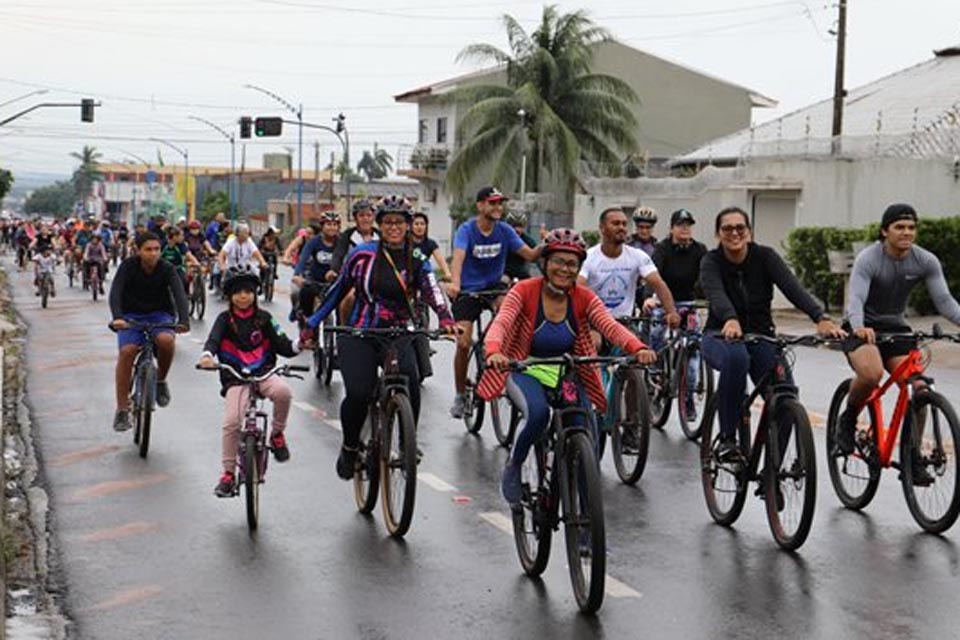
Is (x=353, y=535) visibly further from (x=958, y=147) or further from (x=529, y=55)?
(x=529, y=55)

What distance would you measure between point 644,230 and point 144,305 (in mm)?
4395

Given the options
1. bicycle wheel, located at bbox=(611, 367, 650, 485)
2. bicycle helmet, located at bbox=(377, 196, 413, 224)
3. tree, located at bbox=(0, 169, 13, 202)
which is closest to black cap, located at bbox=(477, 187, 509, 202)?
bicycle wheel, located at bbox=(611, 367, 650, 485)

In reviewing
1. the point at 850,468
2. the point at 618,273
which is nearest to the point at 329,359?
the point at 618,273

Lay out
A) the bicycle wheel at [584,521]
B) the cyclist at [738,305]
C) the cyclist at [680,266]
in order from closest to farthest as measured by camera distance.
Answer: the bicycle wheel at [584,521], the cyclist at [738,305], the cyclist at [680,266]

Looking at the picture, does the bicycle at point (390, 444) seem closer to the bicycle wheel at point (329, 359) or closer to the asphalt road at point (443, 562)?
the asphalt road at point (443, 562)

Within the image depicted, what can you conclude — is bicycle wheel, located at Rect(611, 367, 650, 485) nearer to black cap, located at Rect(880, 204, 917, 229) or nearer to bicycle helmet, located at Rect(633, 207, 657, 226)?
black cap, located at Rect(880, 204, 917, 229)

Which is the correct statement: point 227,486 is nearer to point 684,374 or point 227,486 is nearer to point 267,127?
point 684,374

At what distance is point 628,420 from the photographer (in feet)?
37.3

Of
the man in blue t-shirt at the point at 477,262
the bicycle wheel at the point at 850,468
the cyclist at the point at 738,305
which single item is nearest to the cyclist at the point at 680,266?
the man in blue t-shirt at the point at 477,262

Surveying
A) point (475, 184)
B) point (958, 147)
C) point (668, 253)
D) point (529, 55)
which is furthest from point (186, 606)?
point (475, 184)

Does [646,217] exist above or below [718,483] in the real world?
above

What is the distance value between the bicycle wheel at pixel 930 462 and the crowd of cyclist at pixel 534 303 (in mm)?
90

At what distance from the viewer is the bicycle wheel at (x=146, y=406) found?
1252 cm

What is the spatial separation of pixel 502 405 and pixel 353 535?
12.7 ft
